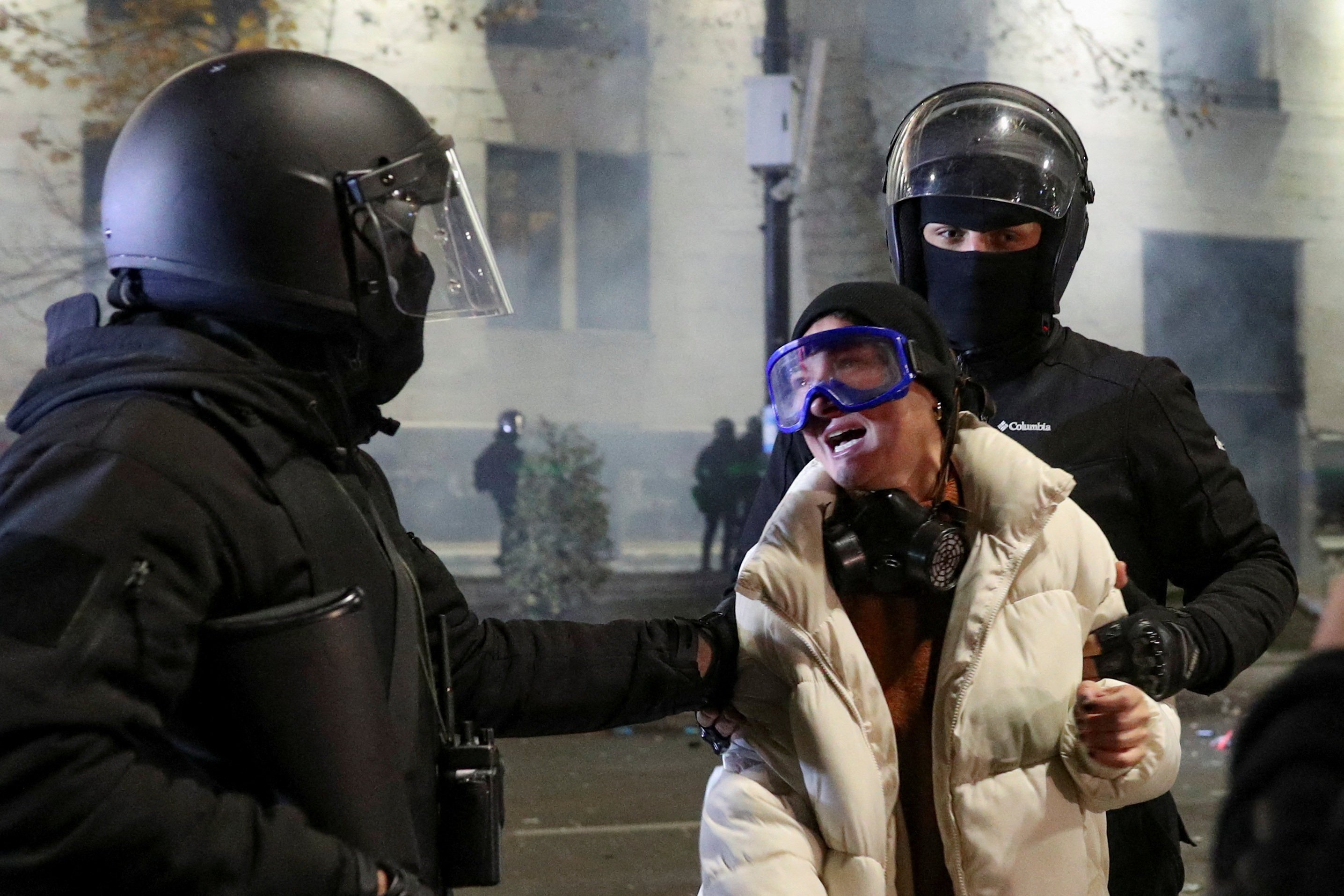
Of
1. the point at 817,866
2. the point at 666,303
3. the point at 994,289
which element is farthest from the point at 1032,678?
the point at 666,303

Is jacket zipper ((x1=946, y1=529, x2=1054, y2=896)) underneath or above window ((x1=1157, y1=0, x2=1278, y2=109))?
above

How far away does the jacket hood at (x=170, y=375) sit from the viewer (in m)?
1.50

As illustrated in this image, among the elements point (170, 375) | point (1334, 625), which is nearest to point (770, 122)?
point (170, 375)

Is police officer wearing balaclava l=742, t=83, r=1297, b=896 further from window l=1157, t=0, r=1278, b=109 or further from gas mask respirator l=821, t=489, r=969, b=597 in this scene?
window l=1157, t=0, r=1278, b=109

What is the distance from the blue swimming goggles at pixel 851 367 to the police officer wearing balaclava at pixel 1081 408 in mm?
370

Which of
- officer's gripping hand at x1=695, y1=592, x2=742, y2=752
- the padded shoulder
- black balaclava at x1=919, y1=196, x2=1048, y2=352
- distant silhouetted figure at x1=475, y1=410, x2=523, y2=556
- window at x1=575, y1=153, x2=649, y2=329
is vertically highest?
black balaclava at x1=919, y1=196, x2=1048, y2=352

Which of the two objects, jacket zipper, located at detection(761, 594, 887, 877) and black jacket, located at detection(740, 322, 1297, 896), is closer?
jacket zipper, located at detection(761, 594, 887, 877)

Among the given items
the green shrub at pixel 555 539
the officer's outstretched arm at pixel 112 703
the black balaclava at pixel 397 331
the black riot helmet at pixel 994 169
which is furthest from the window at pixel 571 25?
the officer's outstretched arm at pixel 112 703

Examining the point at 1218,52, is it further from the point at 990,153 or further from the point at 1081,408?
the point at 1081,408

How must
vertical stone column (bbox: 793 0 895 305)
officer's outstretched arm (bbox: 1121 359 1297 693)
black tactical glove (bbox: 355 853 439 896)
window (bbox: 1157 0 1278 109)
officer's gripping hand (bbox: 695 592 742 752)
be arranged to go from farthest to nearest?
1. window (bbox: 1157 0 1278 109)
2. vertical stone column (bbox: 793 0 895 305)
3. officer's outstretched arm (bbox: 1121 359 1297 693)
4. officer's gripping hand (bbox: 695 592 742 752)
5. black tactical glove (bbox: 355 853 439 896)

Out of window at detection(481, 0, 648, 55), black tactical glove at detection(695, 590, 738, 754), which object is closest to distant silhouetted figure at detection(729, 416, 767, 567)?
window at detection(481, 0, 648, 55)

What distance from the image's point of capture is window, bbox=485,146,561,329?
15.1m

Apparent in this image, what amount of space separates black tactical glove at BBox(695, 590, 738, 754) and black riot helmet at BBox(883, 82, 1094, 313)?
0.84 meters

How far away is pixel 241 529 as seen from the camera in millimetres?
1444
